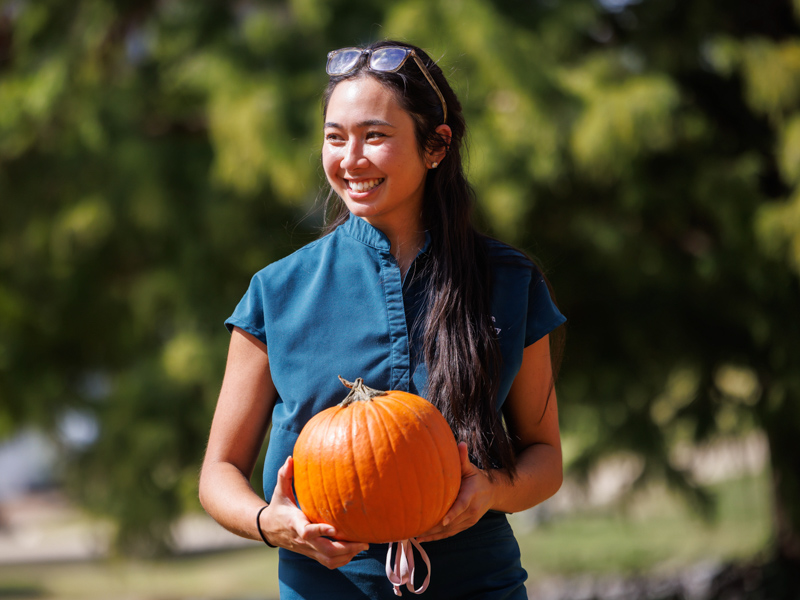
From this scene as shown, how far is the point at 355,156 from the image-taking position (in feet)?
4.88

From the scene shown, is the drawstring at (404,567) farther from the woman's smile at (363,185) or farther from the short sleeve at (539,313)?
the woman's smile at (363,185)

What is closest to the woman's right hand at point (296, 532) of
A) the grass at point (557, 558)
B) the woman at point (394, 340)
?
the woman at point (394, 340)

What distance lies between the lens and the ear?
5.19ft

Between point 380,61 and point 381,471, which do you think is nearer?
point 381,471

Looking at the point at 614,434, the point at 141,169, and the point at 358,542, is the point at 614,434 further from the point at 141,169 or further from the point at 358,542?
the point at 358,542

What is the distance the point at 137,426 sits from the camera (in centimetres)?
431

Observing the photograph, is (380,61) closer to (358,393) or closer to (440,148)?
(440,148)

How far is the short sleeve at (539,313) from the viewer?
156 centimetres

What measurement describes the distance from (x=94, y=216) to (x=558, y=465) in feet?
11.3

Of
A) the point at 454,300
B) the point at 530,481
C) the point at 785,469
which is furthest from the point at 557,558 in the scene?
the point at 454,300

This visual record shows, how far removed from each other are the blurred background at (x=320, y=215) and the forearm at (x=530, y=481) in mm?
2286

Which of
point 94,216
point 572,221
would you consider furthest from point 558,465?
point 94,216

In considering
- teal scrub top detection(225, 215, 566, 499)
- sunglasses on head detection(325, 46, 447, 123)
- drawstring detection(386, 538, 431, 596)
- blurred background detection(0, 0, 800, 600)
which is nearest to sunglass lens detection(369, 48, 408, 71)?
sunglasses on head detection(325, 46, 447, 123)

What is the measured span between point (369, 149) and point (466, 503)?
605 millimetres
